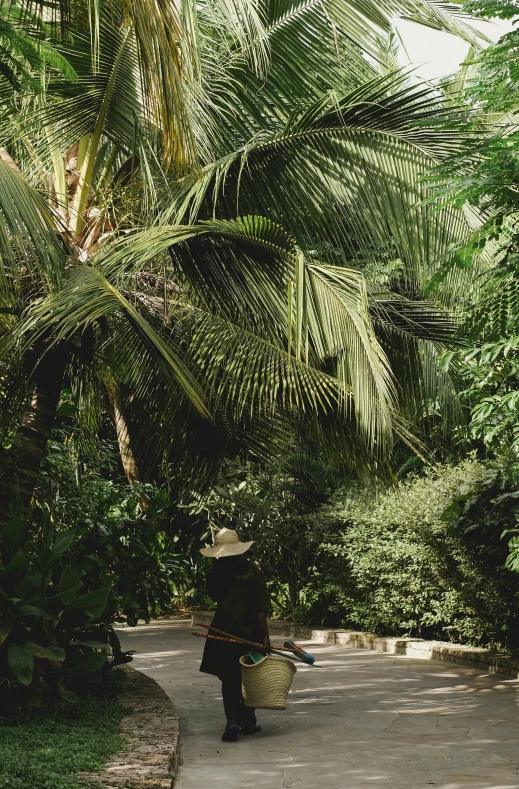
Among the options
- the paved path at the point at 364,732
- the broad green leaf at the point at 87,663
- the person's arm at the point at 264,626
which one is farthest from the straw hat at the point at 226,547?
the paved path at the point at 364,732

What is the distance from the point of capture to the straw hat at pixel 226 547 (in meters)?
7.71

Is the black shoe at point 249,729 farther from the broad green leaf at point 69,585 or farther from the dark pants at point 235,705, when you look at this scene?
the broad green leaf at point 69,585

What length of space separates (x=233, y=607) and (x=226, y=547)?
1.53ft

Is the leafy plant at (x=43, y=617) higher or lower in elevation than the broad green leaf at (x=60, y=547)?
lower

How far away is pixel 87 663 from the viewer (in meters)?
7.43

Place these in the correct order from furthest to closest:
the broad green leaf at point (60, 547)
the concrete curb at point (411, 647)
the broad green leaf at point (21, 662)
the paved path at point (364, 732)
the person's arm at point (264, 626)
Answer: the concrete curb at point (411, 647), the person's arm at point (264, 626), the broad green leaf at point (60, 547), the broad green leaf at point (21, 662), the paved path at point (364, 732)

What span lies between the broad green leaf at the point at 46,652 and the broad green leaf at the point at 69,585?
0.42 metres

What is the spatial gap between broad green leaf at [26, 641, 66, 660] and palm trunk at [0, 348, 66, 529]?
1.29 meters

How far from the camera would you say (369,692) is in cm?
949

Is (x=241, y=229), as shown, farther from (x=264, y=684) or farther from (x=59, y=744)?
(x=59, y=744)

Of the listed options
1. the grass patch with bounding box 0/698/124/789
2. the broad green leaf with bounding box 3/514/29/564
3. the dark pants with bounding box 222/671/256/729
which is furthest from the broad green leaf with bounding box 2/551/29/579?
the dark pants with bounding box 222/671/256/729

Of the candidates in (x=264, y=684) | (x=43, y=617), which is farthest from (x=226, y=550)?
(x=43, y=617)

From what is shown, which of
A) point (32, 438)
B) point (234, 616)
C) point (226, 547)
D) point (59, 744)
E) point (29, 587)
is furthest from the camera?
point (32, 438)

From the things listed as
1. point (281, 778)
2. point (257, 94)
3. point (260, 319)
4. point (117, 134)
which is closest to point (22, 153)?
point (117, 134)
